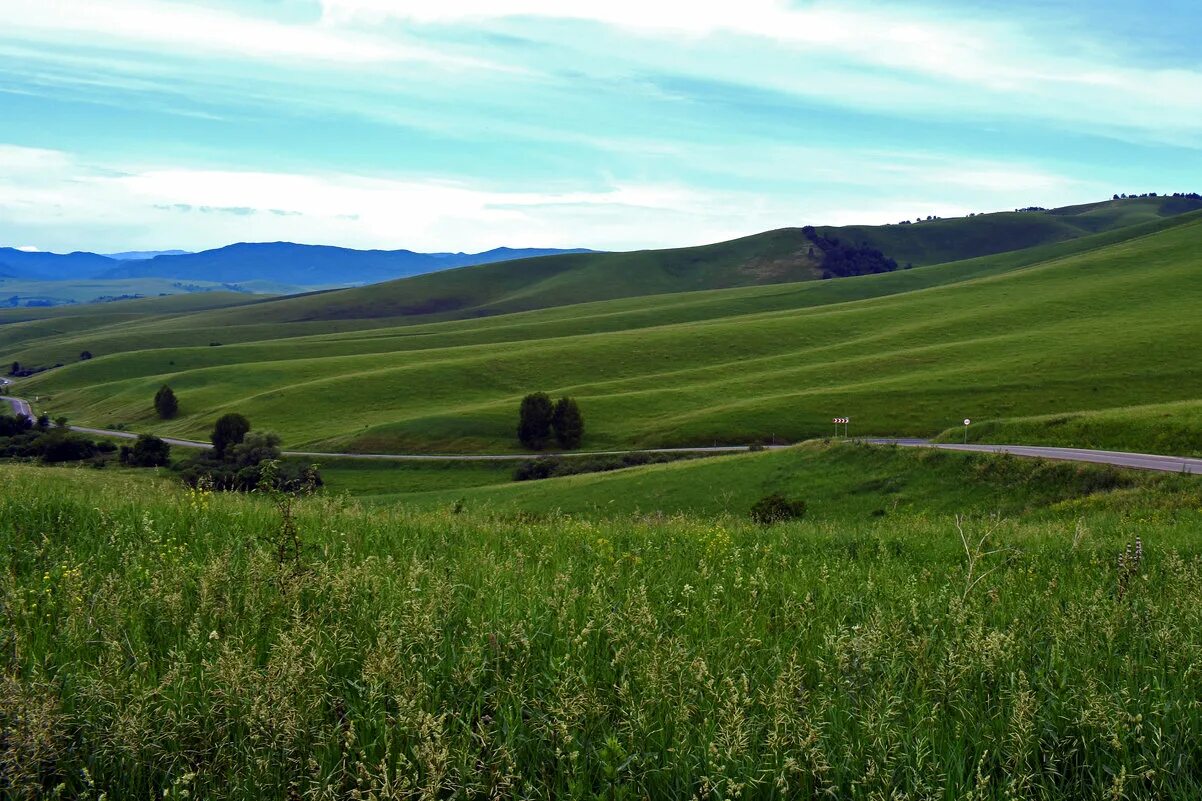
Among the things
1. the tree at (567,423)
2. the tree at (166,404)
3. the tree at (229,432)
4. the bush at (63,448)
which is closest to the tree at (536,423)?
the tree at (567,423)

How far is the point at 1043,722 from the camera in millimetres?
4734

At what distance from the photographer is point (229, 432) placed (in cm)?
12331

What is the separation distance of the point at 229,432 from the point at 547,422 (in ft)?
163

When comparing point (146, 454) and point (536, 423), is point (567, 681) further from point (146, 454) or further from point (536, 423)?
point (146, 454)

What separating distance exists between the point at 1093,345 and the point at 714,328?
7492 centimetres

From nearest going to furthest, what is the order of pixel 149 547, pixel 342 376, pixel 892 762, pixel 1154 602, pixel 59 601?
pixel 892 762 < pixel 59 601 < pixel 1154 602 < pixel 149 547 < pixel 342 376

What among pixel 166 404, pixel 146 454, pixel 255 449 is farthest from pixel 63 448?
pixel 166 404

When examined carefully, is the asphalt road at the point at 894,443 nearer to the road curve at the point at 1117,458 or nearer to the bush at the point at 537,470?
the road curve at the point at 1117,458

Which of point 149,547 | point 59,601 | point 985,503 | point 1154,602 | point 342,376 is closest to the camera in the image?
point 59,601

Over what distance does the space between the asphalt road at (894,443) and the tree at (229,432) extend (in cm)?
728

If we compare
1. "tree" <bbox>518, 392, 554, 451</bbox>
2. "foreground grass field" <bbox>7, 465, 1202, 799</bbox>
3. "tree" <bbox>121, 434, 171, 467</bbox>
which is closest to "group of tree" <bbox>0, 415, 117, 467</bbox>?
"tree" <bbox>121, 434, 171, 467</bbox>

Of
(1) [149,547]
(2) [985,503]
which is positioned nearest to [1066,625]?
(1) [149,547]

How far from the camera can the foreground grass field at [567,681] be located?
14.3 feet

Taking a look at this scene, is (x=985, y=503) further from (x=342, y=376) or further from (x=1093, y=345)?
(x=342, y=376)
